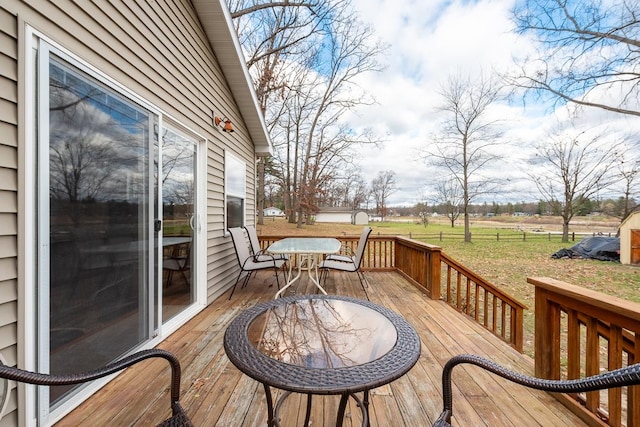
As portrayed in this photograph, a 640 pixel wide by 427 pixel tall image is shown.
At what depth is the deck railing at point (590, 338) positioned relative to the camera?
1432 millimetres

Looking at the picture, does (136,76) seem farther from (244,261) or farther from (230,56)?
(244,261)

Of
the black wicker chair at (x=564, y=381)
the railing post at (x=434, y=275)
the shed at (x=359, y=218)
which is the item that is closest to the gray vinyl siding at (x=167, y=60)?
the black wicker chair at (x=564, y=381)

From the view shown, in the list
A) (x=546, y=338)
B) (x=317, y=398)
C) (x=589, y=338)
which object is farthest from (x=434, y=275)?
(x=317, y=398)

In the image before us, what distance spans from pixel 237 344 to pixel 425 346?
2060 millimetres

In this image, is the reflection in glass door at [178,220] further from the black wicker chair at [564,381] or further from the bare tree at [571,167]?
the bare tree at [571,167]

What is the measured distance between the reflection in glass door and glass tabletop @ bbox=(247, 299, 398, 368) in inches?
64.7

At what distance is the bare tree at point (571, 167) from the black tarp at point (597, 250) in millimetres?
2832

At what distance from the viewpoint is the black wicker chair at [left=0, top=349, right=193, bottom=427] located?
92 cm

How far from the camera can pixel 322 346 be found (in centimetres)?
125

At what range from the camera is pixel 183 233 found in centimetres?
305

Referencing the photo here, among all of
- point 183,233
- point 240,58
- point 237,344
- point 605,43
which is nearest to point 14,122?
point 237,344

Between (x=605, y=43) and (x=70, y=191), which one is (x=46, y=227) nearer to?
(x=70, y=191)

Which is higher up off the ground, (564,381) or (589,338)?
(564,381)

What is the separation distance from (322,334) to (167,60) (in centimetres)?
295
